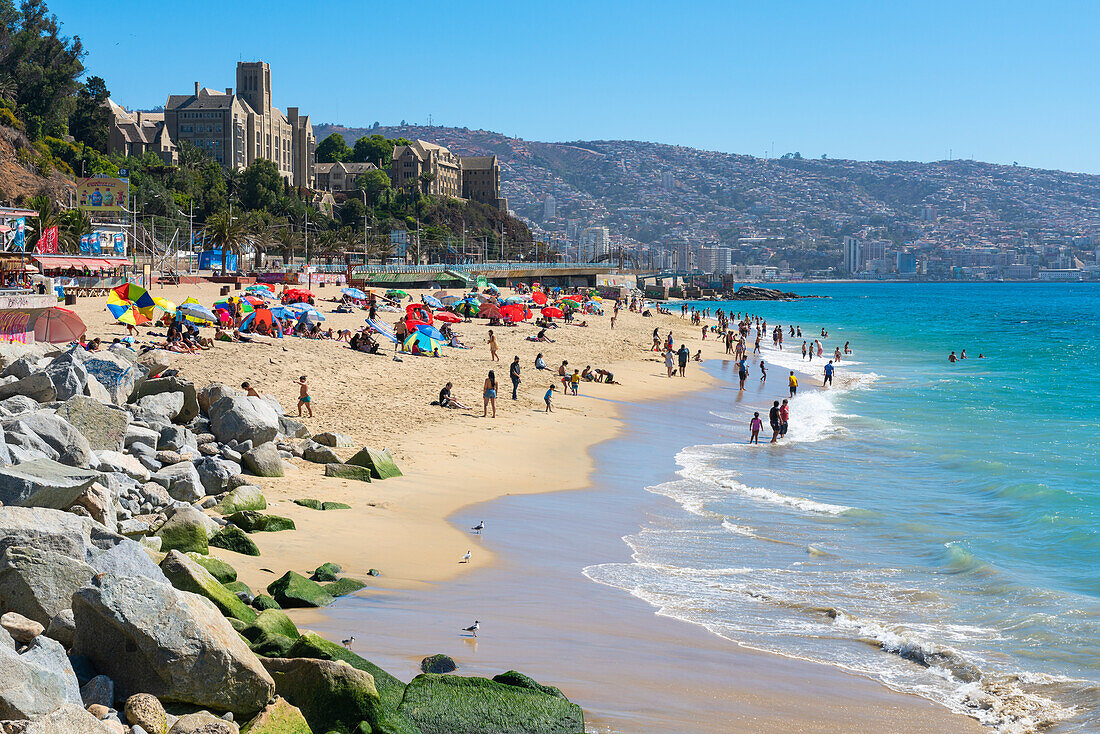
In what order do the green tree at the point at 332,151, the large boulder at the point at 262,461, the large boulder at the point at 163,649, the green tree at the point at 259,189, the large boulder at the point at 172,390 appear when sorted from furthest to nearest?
the green tree at the point at 332,151
the green tree at the point at 259,189
the large boulder at the point at 172,390
the large boulder at the point at 262,461
the large boulder at the point at 163,649

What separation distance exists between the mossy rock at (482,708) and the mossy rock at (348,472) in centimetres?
758

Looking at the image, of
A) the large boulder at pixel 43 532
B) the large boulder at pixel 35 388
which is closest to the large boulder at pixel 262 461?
the large boulder at pixel 35 388

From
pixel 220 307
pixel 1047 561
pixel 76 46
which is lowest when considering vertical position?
pixel 1047 561

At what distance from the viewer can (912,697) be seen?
25.8 ft

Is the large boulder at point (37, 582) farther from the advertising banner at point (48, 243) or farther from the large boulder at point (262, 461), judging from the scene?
the advertising banner at point (48, 243)

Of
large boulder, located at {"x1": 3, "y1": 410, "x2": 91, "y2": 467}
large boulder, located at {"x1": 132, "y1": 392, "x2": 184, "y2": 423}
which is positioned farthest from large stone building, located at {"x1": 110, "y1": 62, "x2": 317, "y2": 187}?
large boulder, located at {"x1": 3, "y1": 410, "x2": 91, "y2": 467}

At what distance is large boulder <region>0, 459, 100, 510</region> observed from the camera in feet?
25.3

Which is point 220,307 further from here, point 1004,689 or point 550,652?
point 1004,689

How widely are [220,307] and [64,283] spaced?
14043 millimetres

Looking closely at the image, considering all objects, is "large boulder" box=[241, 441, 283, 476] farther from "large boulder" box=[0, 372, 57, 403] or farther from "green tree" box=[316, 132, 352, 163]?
"green tree" box=[316, 132, 352, 163]

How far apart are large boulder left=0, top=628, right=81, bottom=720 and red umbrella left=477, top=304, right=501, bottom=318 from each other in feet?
133

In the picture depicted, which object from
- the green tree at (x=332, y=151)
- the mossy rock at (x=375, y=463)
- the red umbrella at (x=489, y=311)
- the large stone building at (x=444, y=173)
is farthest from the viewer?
the green tree at (x=332, y=151)

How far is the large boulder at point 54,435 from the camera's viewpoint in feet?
30.8

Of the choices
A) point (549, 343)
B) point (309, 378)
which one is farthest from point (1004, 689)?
point (549, 343)
